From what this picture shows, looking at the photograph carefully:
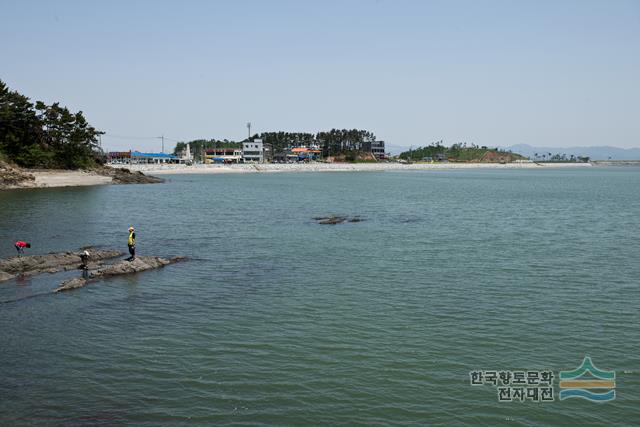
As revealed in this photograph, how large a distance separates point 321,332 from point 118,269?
13.8 m

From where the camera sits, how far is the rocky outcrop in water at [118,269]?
80.3 feet

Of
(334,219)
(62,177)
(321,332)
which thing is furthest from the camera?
(62,177)

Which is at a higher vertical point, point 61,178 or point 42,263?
point 61,178

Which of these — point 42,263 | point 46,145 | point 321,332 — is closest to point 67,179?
point 46,145

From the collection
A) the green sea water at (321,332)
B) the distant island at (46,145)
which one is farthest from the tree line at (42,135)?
the green sea water at (321,332)

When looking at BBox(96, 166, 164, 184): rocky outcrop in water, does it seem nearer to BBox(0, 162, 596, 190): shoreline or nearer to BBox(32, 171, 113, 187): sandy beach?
BBox(0, 162, 596, 190): shoreline

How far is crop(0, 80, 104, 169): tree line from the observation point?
96125mm

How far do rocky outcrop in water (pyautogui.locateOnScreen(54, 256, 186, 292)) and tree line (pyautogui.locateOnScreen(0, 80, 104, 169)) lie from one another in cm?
8040

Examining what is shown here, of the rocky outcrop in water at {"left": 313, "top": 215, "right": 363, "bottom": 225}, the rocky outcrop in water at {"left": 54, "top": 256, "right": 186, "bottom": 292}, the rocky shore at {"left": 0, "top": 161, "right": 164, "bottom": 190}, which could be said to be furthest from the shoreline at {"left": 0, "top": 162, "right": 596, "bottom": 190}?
the rocky outcrop in water at {"left": 54, "top": 256, "right": 186, "bottom": 292}

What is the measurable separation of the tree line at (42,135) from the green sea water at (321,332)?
67136mm

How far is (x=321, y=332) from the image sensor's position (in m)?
18.7

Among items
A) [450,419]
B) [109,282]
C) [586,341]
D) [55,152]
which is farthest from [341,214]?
[55,152]

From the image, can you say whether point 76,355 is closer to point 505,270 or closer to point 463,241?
point 505,270

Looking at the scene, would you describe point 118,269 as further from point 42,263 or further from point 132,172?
point 132,172
